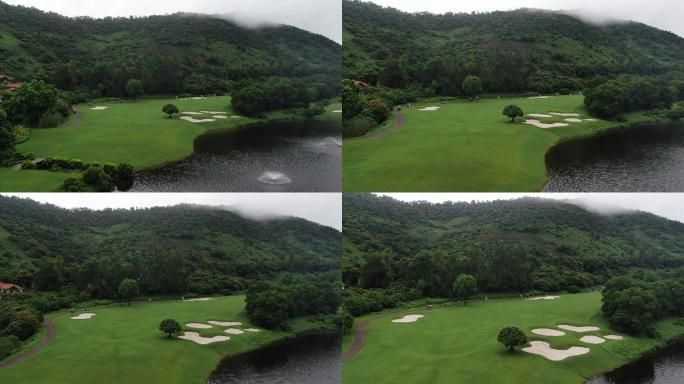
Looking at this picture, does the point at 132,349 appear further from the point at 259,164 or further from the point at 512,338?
the point at 512,338

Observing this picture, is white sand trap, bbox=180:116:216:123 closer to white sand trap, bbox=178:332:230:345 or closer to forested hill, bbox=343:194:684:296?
forested hill, bbox=343:194:684:296

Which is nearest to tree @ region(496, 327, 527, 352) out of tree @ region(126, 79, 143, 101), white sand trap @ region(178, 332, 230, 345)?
white sand trap @ region(178, 332, 230, 345)

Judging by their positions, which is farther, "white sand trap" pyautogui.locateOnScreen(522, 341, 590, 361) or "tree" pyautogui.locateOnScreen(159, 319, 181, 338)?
"tree" pyautogui.locateOnScreen(159, 319, 181, 338)

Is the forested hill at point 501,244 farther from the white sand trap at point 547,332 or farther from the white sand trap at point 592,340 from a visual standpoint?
the white sand trap at point 592,340

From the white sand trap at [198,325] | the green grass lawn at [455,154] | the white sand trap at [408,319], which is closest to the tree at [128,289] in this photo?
the white sand trap at [198,325]

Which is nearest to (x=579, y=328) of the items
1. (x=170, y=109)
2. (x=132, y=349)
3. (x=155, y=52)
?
(x=132, y=349)

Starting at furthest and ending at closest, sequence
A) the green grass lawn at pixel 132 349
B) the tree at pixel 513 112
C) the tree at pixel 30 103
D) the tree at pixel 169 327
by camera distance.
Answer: the tree at pixel 513 112, the tree at pixel 30 103, the tree at pixel 169 327, the green grass lawn at pixel 132 349

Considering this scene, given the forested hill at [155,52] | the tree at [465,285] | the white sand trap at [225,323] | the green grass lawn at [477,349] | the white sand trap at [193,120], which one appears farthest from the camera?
the forested hill at [155,52]
